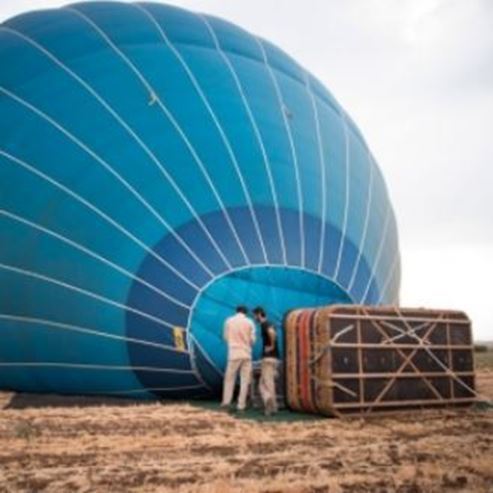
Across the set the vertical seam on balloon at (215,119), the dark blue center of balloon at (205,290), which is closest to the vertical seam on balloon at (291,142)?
the dark blue center of balloon at (205,290)

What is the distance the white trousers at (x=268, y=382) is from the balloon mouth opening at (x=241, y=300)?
1.98ft

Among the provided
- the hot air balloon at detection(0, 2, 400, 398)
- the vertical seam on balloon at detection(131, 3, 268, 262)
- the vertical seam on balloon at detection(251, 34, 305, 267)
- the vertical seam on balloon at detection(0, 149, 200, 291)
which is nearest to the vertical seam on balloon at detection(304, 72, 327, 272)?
the hot air balloon at detection(0, 2, 400, 398)

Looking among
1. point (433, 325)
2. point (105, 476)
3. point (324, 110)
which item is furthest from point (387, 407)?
point (324, 110)

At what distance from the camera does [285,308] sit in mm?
10188

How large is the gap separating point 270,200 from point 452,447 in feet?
16.5

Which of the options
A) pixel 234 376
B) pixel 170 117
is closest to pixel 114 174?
pixel 170 117

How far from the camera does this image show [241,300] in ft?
32.5

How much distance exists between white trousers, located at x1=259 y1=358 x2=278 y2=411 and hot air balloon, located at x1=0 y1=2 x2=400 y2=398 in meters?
0.83

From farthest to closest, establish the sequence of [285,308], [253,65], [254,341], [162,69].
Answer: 1. [253,65]
2. [162,69]
3. [285,308]
4. [254,341]

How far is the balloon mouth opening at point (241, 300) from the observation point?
381 inches

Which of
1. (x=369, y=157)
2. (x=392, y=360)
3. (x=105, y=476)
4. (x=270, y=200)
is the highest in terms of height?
(x=369, y=157)

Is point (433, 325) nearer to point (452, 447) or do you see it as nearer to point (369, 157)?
point (452, 447)

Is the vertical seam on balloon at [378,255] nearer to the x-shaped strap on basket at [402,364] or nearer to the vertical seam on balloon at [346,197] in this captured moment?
the vertical seam on balloon at [346,197]

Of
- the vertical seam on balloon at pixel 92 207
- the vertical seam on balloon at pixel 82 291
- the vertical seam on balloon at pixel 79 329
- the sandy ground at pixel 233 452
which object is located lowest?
the sandy ground at pixel 233 452
